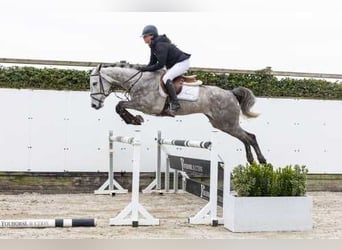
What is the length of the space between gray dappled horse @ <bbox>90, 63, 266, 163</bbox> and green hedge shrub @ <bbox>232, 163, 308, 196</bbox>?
638mm

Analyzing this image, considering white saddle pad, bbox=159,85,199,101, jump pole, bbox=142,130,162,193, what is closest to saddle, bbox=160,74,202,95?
white saddle pad, bbox=159,85,199,101

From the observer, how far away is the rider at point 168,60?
4.49 meters

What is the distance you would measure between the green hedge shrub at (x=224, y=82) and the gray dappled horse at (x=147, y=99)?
256 cm

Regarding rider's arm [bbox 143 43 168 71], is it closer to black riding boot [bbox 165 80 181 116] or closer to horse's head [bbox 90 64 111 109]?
black riding boot [bbox 165 80 181 116]

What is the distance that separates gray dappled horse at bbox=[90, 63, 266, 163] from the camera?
4727 mm

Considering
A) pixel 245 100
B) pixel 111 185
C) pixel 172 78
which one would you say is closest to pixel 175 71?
pixel 172 78

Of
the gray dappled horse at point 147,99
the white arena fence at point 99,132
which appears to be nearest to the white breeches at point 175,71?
the gray dappled horse at point 147,99

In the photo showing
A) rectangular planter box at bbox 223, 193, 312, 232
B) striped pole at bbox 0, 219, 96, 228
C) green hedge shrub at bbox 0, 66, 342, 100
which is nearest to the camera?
striped pole at bbox 0, 219, 96, 228

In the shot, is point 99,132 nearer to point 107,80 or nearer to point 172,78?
point 107,80

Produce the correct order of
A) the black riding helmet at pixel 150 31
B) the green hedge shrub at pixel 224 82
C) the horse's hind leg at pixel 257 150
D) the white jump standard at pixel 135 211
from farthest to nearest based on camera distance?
the green hedge shrub at pixel 224 82 < the horse's hind leg at pixel 257 150 < the white jump standard at pixel 135 211 < the black riding helmet at pixel 150 31

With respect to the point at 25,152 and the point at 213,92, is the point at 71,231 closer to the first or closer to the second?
the point at 213,92

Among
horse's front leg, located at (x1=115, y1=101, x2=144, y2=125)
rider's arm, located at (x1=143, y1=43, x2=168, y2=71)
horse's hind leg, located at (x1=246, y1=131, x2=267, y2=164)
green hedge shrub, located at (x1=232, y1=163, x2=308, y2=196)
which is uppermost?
rider's arm, located at (x1=143, y1=43, x2=168, y2=71)

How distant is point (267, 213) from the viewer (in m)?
4.34

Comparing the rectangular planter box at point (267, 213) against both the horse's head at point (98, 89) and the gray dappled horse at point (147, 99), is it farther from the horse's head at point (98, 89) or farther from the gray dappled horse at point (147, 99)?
the horse's head at point (98, 89)
